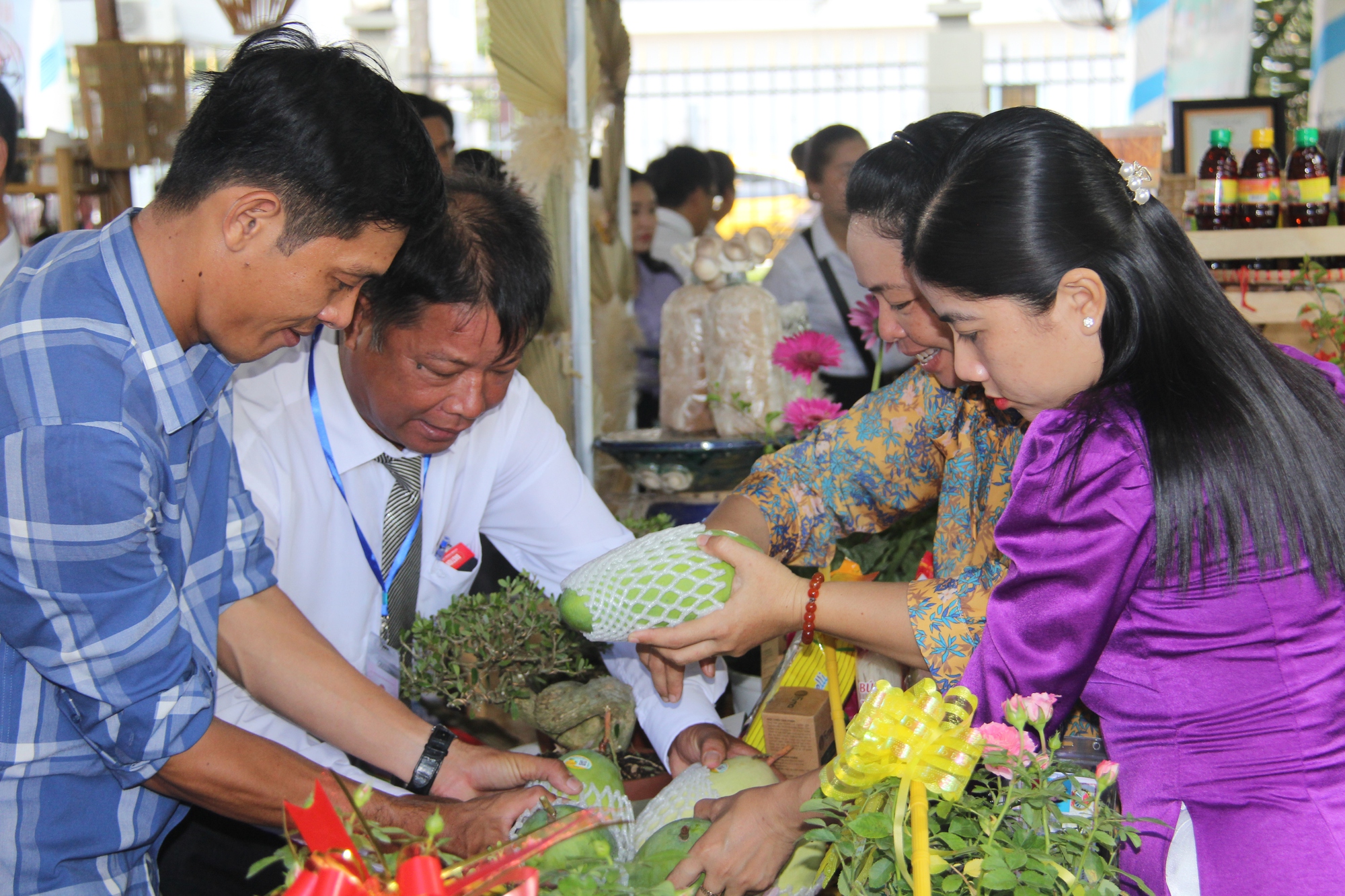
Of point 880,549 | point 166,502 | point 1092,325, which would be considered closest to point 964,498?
point 880,549

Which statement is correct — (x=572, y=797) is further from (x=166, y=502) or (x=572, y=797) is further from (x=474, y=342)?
(x=474, y=342)

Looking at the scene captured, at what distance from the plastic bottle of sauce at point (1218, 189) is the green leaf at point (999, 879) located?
2.98 m

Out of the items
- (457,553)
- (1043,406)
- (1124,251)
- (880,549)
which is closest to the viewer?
(1124,251)

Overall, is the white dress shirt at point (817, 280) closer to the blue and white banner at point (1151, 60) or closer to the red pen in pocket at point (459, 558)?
the red pen in pocket at point (459, 558)

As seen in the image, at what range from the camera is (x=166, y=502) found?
1.51 meters

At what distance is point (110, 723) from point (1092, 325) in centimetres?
136

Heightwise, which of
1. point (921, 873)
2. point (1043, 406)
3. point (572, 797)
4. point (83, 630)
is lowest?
point (572, 797)

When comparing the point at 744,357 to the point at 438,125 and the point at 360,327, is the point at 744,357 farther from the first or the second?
the point at 438,125

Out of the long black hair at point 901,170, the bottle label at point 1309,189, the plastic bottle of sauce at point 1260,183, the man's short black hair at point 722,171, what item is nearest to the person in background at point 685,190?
the man's short black hair at point 722,171

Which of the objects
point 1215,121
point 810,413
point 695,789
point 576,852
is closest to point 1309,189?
point 1215,121

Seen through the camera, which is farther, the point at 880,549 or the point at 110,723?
the point at 880,549

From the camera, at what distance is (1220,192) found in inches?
132

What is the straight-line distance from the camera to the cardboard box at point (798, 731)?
1.65 meters

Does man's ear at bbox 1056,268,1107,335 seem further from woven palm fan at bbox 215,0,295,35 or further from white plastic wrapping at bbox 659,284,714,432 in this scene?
woven palm fan at bbox 215,0,295,35
